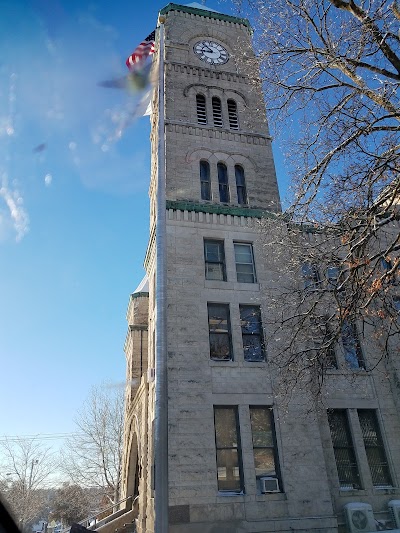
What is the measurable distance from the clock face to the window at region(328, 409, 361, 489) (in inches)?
754

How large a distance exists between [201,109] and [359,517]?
18.7m

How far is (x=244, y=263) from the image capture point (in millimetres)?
17062

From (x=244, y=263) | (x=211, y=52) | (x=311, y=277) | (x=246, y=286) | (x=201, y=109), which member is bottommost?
(x=311, y=277)

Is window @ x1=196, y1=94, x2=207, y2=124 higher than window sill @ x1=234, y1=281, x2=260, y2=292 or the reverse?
higher

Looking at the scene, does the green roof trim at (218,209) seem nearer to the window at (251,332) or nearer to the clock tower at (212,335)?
the clock tower at (212,335)

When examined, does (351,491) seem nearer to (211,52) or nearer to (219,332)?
(219,332)

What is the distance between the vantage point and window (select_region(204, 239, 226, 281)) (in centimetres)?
1655

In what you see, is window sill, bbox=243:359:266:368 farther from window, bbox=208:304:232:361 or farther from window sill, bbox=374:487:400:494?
window sill, bbox=374:487:400:494

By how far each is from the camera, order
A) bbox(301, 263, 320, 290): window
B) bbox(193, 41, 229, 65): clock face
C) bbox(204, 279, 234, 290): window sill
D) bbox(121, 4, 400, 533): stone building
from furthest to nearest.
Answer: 1. bbox(193, 41, 229, 65): clock face
2. bbox(204, 279, 234, 290): window sill
3. bbox(121, 4, 400, 533): stone building
4. bbox(301, 263, 320, 290): window

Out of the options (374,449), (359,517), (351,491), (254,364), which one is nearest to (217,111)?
(254,364)

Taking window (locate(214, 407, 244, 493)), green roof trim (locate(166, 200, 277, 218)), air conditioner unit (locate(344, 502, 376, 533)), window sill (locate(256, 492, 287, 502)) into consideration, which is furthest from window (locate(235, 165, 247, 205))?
air conditioner unit (locate(344, 502, 376, 533))

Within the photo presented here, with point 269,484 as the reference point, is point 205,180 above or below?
above

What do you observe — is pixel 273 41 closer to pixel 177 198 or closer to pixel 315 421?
pixel 177 198

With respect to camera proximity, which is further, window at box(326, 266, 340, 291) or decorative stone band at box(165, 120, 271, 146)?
decorative stone band at box(165, 120, 271, 146)
